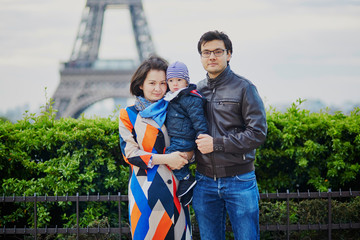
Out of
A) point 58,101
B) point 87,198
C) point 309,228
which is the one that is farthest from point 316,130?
point 58,101

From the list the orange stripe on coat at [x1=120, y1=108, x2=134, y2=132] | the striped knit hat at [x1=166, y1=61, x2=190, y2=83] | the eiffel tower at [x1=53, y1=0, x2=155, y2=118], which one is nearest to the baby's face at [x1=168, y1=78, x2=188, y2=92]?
the striped knit hat at [x1=166, y1=61, x2=190, y2=83]

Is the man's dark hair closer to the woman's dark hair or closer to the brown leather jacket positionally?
the brown leather jacket

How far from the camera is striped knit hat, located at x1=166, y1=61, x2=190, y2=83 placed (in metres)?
2.51

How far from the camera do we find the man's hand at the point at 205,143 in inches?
97.3

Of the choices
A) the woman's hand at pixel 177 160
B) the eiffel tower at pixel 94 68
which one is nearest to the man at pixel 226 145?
the woman's hand at pixel 177 160

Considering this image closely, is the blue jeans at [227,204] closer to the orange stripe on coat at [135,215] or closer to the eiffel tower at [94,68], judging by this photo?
the orange stripe on coat at [135,215]

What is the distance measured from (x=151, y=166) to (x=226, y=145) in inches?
21.7

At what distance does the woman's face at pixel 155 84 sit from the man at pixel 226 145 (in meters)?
0.33

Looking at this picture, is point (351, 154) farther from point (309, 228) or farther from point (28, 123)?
point (28, 123)

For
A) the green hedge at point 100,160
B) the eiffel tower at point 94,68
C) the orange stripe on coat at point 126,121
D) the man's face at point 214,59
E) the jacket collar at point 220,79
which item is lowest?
the green hedge at point 100,160

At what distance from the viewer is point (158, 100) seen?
8.69 ft

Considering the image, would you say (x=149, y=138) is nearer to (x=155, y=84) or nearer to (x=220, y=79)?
(x=155, y=84)

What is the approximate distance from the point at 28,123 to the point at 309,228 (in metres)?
3.43

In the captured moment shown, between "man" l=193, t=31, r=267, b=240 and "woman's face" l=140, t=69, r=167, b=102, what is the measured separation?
33cm
